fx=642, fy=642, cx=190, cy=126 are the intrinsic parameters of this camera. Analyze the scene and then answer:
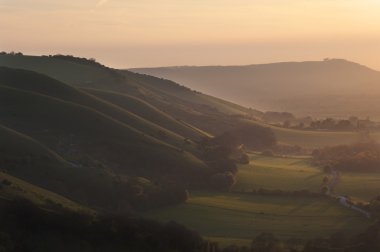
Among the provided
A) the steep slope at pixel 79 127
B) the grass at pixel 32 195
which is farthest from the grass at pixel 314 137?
the grass at pixel 32 195

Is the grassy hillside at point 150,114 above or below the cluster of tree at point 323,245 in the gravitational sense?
above

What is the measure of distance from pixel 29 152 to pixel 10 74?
46.6 m

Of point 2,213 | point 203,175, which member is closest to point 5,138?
point 203,175

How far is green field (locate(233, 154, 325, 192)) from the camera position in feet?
283

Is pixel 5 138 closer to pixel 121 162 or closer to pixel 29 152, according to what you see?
pixel 29 152

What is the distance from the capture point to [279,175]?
3740 inches

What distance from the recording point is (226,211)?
2739 inches

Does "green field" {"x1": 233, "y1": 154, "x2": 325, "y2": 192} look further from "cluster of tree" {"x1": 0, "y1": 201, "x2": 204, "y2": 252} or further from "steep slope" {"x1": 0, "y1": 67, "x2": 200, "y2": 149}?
"cluster of tree" {"x1": 0, "y1": 201, "x2": 204, "y2": 252}

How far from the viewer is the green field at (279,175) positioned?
86.4 meters

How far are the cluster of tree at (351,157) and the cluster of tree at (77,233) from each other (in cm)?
6183

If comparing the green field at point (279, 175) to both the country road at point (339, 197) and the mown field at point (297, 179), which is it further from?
the country road at point (339, 197)

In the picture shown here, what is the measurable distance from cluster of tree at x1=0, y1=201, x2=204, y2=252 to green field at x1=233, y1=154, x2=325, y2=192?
135 ft

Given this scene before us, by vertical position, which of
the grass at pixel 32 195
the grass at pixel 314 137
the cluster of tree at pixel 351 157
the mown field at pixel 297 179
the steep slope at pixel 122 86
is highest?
the steep slope at pixel 122 86

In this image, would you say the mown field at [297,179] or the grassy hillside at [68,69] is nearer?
the mown field at [297,179]
